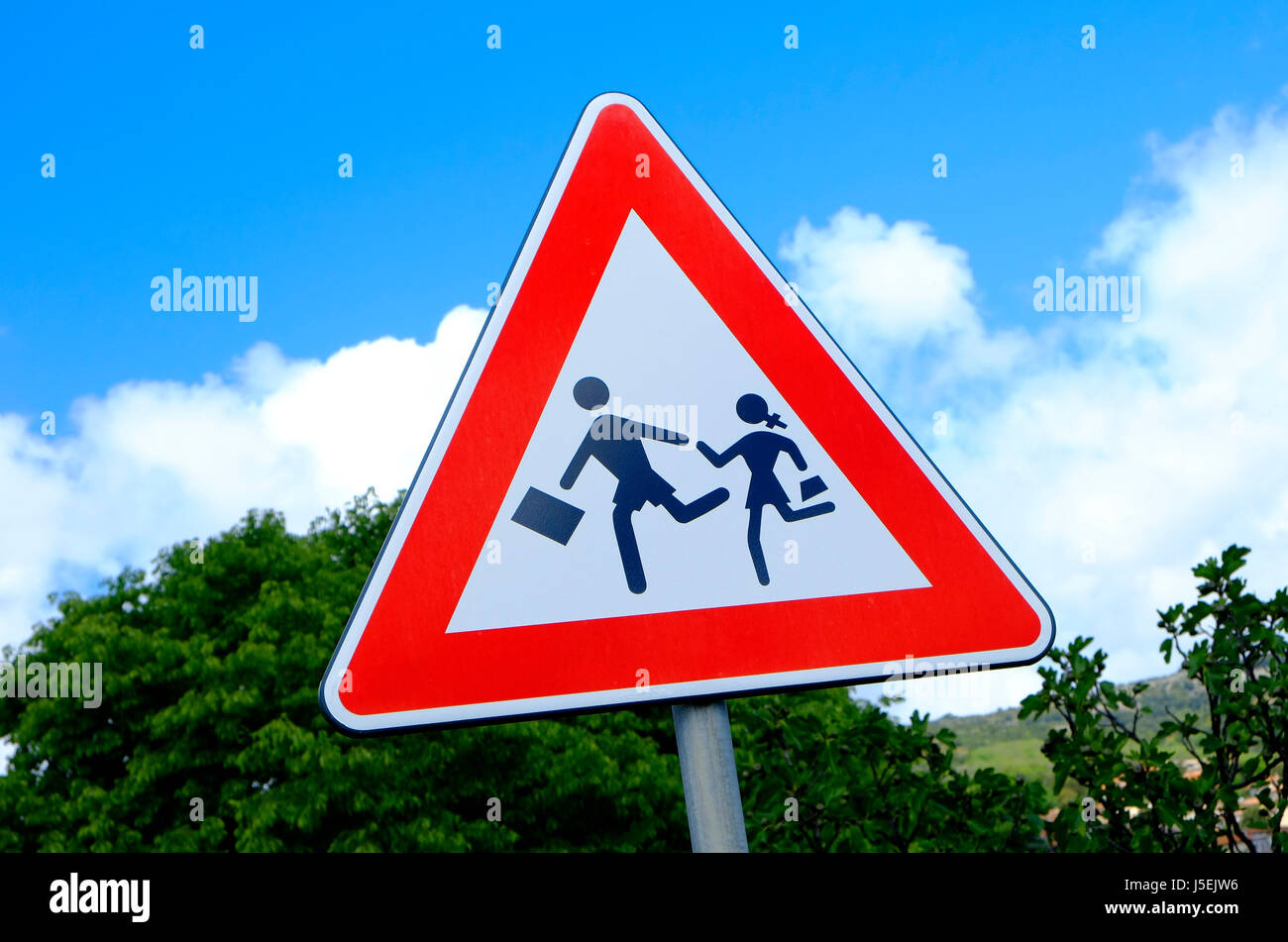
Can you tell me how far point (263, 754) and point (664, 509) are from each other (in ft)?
53.0

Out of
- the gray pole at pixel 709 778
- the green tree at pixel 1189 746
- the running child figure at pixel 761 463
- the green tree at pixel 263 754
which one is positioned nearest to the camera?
the gray pole at pixel 709 778

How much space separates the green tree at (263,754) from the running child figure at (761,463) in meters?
12.4

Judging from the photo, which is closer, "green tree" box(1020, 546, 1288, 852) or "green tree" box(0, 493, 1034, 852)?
"green tree" box(1020, 546, 1288, 852)

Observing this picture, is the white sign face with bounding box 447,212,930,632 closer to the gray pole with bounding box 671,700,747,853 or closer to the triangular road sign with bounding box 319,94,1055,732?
the triangular road sign with bounding box 319,94,1055,732

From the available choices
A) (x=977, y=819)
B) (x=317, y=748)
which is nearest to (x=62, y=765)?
(x=317, y=748)

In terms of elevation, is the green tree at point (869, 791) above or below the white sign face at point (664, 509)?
below

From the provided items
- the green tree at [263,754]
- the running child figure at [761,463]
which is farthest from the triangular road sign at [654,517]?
the green tree at [263,754]

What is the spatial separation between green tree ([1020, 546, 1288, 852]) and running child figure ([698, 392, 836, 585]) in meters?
1.43

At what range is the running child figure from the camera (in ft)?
4.52

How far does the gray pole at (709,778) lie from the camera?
1275 mm

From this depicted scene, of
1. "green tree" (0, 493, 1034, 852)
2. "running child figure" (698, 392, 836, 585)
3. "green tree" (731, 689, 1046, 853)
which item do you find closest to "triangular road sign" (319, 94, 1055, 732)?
"running child figure" (698, 392, 836, 585)

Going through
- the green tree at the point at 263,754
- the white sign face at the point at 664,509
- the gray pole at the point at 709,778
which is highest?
the green tree at the point at 263,754

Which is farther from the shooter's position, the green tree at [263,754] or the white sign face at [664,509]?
the green tree at [263,754]

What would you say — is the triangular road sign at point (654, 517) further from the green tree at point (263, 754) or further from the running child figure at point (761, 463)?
the green tree at point (263, 754)
